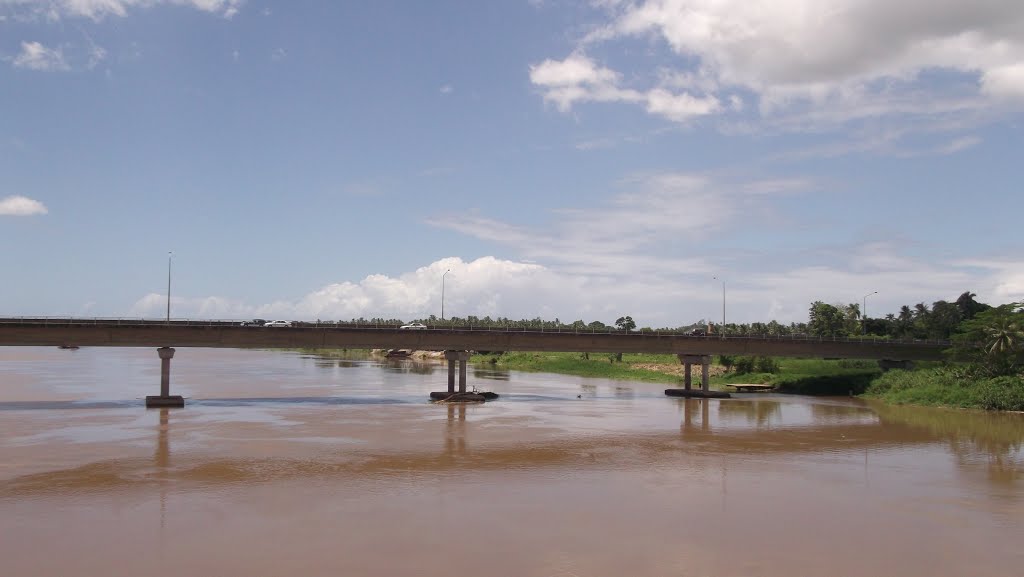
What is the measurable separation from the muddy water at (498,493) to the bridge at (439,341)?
5.46 meters

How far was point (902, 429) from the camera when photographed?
164ft

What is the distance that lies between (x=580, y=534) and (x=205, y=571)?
10544 millimetres

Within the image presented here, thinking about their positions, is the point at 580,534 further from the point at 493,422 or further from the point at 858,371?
the point at 858,371

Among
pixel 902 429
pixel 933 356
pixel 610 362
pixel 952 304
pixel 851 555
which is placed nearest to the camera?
pixel 851 555

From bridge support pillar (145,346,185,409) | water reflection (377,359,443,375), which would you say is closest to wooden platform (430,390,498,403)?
bridge support pillar (145,346,185,409)

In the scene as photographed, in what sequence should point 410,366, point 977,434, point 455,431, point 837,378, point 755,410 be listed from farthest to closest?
1. point 410,366
2. point 837,378
3. point 755,410
4. point 977,434
5. point 455,431

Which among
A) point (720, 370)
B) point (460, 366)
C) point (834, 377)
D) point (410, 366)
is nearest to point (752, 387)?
point (834, 377)

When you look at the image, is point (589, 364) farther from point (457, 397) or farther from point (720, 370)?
point (457, 397)

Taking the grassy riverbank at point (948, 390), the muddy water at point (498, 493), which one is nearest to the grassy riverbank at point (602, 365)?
the grassy riverbank at point (948, 390)

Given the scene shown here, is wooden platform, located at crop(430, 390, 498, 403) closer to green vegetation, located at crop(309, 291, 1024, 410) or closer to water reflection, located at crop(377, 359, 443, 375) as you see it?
green vegetation, located at crop(309, 291, 1024, 410)

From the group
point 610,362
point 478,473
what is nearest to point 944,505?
point 478,473

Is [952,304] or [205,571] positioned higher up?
[952,304]

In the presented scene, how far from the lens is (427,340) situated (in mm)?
65750

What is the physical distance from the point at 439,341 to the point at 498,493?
1531 inches
